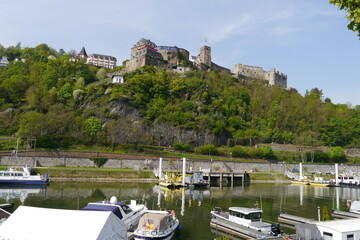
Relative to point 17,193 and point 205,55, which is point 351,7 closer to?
point 17,193

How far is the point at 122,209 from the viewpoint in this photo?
1972 cm

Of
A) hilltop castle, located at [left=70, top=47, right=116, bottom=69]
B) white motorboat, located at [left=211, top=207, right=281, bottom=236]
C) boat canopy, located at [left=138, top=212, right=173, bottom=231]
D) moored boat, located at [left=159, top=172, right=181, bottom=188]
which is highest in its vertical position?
hilltop castle, located at [left=70, top=47, right=116, bottom=69]

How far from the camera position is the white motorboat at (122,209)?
17.7 metres

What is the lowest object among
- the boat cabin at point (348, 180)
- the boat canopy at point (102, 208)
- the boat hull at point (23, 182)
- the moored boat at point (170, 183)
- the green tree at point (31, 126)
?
the boat cabin at point (348, 180)

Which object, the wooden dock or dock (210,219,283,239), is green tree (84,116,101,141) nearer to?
the wooden dock

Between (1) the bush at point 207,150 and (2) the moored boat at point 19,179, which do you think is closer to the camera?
(2) the moored boat at point 19,179

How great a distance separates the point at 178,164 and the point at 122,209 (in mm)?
44105

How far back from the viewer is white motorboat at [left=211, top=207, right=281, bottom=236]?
2000cm

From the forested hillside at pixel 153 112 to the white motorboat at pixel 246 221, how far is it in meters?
50.2

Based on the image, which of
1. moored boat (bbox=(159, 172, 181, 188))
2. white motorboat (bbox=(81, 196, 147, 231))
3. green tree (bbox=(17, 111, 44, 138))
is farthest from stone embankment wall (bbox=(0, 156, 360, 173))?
white motorboat (bbox=(81, 196, 147, 231))

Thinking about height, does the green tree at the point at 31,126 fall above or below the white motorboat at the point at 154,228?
above

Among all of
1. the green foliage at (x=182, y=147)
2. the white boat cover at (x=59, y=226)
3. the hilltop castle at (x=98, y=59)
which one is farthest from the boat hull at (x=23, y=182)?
the hilltop castle at (x=98, y=59)

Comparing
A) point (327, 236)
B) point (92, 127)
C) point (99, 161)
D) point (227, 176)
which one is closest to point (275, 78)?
point (227, 176)

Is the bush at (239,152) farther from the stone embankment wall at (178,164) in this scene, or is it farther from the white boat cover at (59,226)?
the white boat cover at (59,226)
